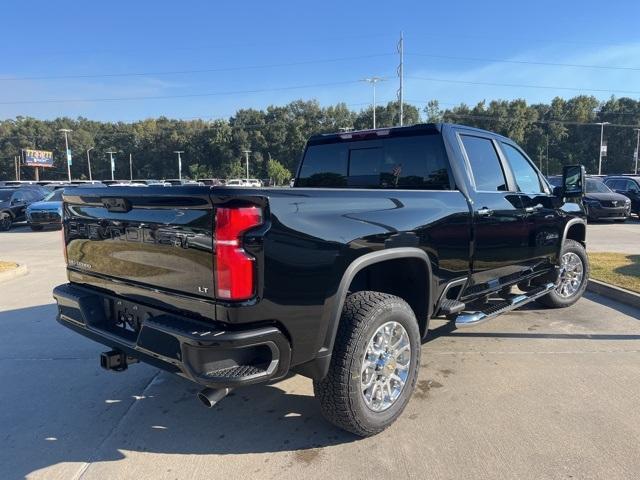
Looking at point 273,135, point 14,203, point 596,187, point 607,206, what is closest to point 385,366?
point 607,206

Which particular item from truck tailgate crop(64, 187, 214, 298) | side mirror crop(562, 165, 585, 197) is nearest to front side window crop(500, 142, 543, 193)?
side mirror crop(562, 165, 585, 197)

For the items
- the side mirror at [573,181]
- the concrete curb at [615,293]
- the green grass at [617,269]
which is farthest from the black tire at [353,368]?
the green grass at [617,269]

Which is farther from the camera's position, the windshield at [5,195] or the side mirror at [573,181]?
the windshield at [5,195]

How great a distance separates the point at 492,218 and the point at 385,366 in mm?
1791

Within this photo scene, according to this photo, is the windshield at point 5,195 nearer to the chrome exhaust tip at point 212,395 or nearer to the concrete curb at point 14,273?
the concrete curb at point 14,273

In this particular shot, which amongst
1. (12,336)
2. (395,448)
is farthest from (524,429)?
(12,336)

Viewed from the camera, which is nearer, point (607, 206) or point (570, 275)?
point (570, 275)

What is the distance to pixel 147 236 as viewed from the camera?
2.81 metres

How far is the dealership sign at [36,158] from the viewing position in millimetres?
67950

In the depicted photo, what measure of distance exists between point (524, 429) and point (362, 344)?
1.29 m

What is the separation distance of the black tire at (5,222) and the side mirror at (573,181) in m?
18.6

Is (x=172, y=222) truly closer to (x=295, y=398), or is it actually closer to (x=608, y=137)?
(x=295, y=398)

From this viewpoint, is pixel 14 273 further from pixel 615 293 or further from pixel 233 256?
pixel 615 293

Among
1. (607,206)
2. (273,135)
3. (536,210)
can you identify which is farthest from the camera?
(273,135)
